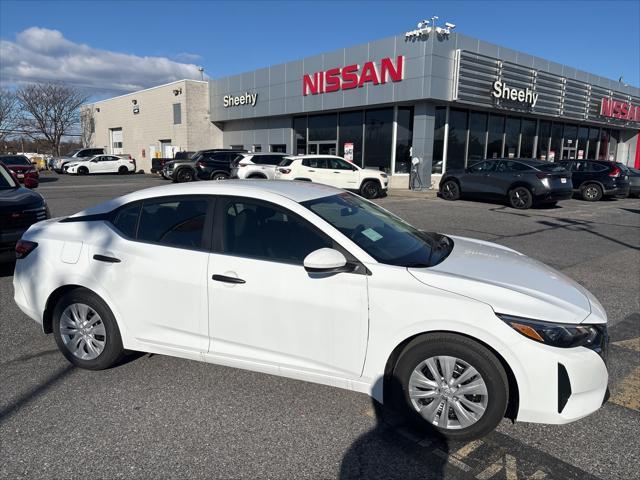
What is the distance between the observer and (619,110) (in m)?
31.8

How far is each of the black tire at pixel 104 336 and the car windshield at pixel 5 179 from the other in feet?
14.9

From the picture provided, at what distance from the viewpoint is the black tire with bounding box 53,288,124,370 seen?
3.63 metres

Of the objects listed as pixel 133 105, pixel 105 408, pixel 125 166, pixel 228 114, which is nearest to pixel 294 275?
pixel 105 408

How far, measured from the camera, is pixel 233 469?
8.59 feet

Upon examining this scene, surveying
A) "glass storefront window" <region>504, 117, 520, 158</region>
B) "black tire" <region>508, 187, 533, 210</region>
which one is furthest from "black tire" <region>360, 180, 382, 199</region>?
"glass storefront window" <region>504, 117, 520, 158</region>

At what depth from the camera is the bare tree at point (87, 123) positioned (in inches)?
1992

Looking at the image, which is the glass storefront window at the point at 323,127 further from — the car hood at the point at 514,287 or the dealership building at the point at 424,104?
the car hood at the point at 514,287

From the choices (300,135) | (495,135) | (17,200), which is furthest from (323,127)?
(17,200)

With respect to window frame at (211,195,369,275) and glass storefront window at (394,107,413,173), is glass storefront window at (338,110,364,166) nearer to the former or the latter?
glass storefront window at (394,107,413,173)

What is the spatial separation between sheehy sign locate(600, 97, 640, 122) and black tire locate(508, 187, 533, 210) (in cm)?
1977

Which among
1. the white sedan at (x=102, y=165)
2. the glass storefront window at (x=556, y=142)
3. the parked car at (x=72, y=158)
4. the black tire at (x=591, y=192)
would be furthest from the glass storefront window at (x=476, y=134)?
the parked car at (x=72, y=158)

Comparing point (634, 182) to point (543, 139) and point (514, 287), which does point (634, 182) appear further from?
point (514, 287)

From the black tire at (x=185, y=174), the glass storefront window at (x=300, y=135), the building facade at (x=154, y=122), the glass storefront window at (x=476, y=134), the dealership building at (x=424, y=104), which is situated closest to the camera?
the dealership building at (x=424, y=104)

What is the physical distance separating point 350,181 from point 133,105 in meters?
32.3
